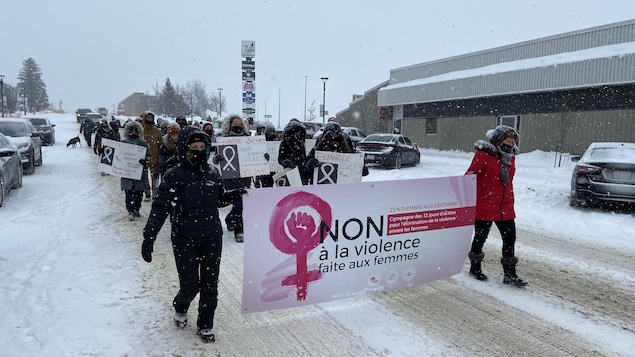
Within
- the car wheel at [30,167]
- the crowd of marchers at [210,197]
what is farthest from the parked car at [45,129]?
the crowd of marchers at [210,197]

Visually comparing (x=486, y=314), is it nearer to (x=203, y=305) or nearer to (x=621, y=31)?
(x=203, y=305)

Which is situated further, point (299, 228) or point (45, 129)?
point (45, 129)

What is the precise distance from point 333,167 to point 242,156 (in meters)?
1.71

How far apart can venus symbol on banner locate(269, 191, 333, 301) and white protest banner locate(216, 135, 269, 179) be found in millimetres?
3367

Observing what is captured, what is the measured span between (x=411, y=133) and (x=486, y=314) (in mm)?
30645

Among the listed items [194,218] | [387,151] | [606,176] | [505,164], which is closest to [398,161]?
[387,151]

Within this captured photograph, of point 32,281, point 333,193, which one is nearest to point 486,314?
Answer: point 333,193

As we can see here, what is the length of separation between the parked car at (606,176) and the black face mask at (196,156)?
9185 millimetres

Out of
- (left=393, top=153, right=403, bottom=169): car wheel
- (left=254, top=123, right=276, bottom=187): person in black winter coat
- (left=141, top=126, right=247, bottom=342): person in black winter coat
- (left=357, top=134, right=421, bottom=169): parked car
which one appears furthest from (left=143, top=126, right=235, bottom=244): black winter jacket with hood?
(left=393, top=153, right=403, bottom=169): car wheel

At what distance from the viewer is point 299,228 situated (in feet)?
13.0

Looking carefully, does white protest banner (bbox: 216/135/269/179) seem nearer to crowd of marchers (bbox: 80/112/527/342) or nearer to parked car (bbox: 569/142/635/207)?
crowd of marchers (bbox: 80/112/527/342)

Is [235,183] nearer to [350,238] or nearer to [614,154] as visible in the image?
[350,238]

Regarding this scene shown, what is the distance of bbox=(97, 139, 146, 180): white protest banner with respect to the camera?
815cm

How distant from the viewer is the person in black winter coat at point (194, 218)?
11.5 ft
